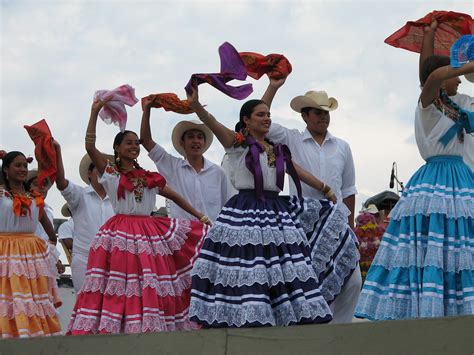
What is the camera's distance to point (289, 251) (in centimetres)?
634

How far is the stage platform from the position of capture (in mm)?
4809

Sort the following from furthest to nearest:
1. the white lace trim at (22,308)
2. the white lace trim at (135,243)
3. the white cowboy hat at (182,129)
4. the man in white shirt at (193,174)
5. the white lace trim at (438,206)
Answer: the white cowboy hat at (182,129), the man in white shirt at (193,174), the white lace trim at (22,308), the white lace trim at (135,243), the white lace trim at (438,206)

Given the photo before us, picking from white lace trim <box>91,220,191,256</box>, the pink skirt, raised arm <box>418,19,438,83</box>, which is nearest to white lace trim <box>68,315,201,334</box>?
the pink skirt

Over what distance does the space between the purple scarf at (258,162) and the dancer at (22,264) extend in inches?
104

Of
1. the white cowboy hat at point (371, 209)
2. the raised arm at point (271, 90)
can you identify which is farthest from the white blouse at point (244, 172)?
the white cowboy hat at point (371, 209)

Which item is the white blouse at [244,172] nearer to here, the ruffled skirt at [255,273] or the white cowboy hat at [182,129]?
the ruffled skirt at [255,273]

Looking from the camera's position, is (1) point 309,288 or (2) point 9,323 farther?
(2) point 9,323

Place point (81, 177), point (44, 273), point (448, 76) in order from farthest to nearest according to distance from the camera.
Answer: point (81, 177) → point (44, 273) → point (448, 76)

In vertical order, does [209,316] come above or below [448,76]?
below

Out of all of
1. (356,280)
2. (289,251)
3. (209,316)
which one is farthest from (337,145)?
(209,316)

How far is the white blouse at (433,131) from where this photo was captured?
242 inches

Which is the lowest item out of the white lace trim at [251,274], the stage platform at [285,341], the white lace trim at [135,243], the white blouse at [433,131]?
the stage platform at [285,341]

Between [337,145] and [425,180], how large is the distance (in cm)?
197

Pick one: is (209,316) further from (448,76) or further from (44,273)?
(44,273)
